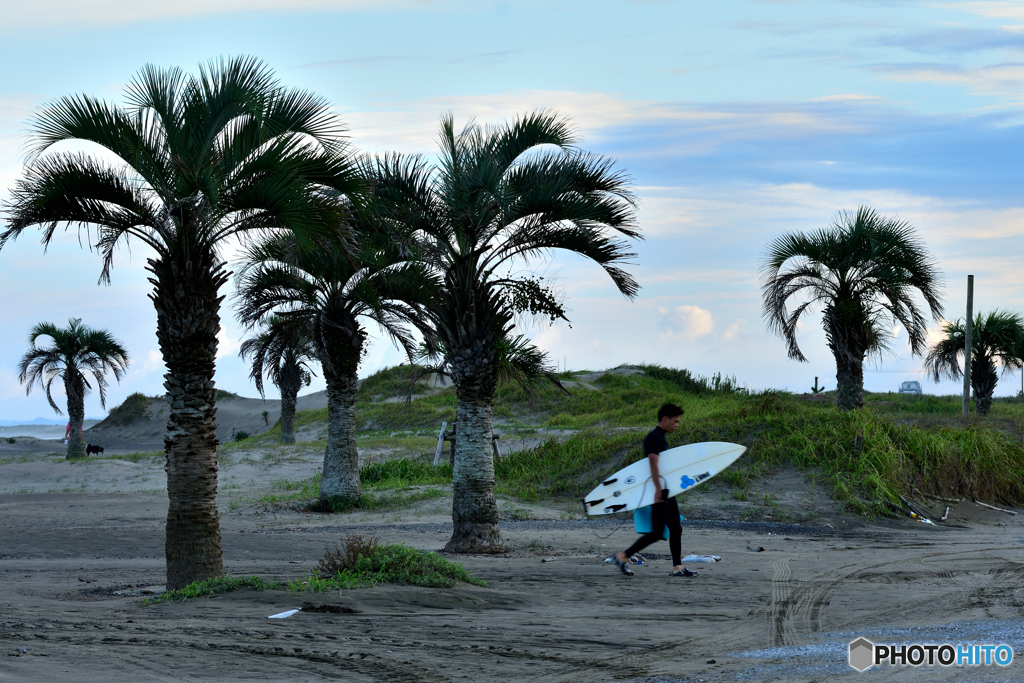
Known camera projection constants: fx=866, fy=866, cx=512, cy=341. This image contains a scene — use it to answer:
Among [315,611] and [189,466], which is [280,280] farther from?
[315,611]

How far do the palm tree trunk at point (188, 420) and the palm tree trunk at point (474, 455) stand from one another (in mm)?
3681

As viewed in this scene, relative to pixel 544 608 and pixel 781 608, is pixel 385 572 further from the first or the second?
pixel 781 608

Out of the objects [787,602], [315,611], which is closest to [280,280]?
[315,611]

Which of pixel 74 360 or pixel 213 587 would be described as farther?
pixel 74 360

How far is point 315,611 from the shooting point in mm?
7750

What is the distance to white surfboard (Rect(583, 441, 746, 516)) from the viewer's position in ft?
35.5

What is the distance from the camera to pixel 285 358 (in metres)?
32.2

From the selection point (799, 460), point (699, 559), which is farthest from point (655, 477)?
point (799, 460)

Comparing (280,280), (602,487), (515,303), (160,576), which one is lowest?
(160,576)

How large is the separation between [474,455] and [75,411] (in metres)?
28.5

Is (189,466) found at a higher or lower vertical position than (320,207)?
lower

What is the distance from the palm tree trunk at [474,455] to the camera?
1240 centimetres

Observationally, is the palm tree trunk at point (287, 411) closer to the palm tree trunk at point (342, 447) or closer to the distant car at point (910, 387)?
the palm tree trunk at point (342, 447)

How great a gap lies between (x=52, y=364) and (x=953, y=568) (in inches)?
1365
